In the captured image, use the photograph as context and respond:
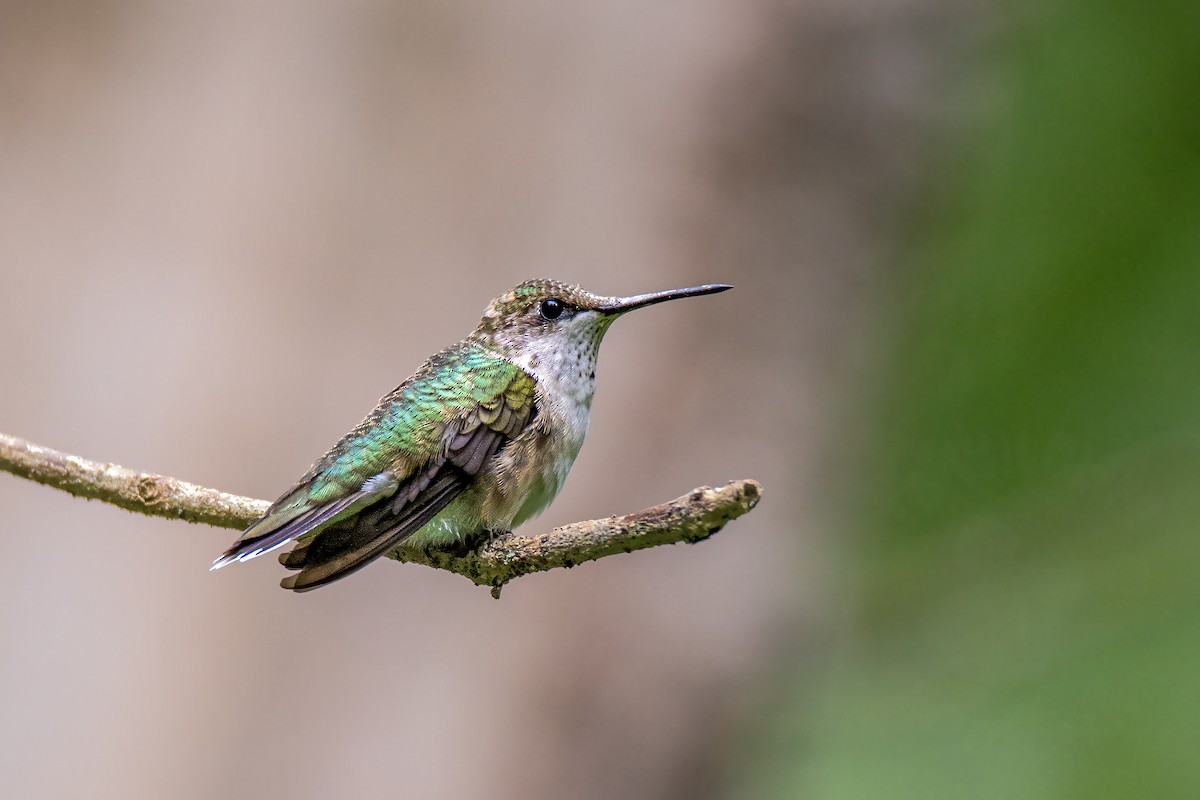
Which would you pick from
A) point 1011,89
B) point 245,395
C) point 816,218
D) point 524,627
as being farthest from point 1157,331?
point 245,395

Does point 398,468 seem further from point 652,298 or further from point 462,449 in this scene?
point 652,298

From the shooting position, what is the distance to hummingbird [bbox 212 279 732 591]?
156 cm

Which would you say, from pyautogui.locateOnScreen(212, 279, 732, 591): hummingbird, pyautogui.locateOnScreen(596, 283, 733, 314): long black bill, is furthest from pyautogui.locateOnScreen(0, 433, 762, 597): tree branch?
pyautogui.locateOnScreen(596, 283, 733, 314): long black bill

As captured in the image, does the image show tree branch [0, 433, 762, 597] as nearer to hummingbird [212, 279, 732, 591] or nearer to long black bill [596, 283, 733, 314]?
hummingbird [212, 279, 732, 591]

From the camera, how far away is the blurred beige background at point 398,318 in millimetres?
4109

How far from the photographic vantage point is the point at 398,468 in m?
1.80

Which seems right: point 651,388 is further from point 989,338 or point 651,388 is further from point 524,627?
point 989,338

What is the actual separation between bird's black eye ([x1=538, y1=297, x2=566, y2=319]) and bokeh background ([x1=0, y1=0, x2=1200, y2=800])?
212 cm

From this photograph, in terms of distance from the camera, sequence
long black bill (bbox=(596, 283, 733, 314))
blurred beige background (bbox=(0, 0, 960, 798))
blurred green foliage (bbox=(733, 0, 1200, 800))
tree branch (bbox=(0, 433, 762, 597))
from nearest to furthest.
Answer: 1. tree branch (bbox=(0, 433, 762, 597))
2. long black bill (bbox=(596, 283, 733, 314))
3. blurred beige background (bbox=(0, 0, 960, 798))
4. blurred green foliage (bbox=(733, 0, 1200, 800))

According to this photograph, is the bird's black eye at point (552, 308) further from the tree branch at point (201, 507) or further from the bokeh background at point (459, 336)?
the bokeh background at point (459, 336)

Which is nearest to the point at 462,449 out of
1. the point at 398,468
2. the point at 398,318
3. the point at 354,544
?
the point at 398,468

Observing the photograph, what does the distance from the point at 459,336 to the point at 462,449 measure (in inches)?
93.6

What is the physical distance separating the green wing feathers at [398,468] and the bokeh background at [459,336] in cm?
220

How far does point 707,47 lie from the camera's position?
171 inches
